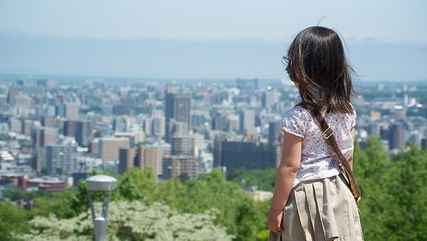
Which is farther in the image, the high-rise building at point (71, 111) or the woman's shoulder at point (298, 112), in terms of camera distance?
the high-rise building at point (71, 111)

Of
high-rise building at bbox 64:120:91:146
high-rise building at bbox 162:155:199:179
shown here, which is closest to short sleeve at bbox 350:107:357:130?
high-rise building at bbox 162:155:199:179

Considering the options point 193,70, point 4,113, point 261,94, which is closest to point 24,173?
point 4,113

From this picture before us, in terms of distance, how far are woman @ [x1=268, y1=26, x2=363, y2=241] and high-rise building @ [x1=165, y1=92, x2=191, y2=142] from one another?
7770 cm

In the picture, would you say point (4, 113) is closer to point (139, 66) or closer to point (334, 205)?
point (139, 66)

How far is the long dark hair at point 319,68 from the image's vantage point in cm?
Answer: 273

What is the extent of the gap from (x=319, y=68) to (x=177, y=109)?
279 feet

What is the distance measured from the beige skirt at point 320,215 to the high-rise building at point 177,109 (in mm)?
77710

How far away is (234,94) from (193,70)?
780 inches

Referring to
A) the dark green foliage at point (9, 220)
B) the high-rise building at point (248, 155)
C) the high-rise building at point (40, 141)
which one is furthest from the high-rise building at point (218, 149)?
the dark green foliage at point (9, 220)

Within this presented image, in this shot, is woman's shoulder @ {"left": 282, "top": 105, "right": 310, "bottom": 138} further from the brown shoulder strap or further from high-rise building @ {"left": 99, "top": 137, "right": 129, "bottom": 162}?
high-rise building @ {"left": 99, "top": 137, "right": 129, "bottom": 162}

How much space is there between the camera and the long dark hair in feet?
8.95

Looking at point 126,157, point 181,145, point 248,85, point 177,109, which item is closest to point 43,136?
point 181,145

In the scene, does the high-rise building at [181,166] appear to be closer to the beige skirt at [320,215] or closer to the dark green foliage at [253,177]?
the dark green foliage at [253,177]

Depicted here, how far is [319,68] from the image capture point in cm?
275
